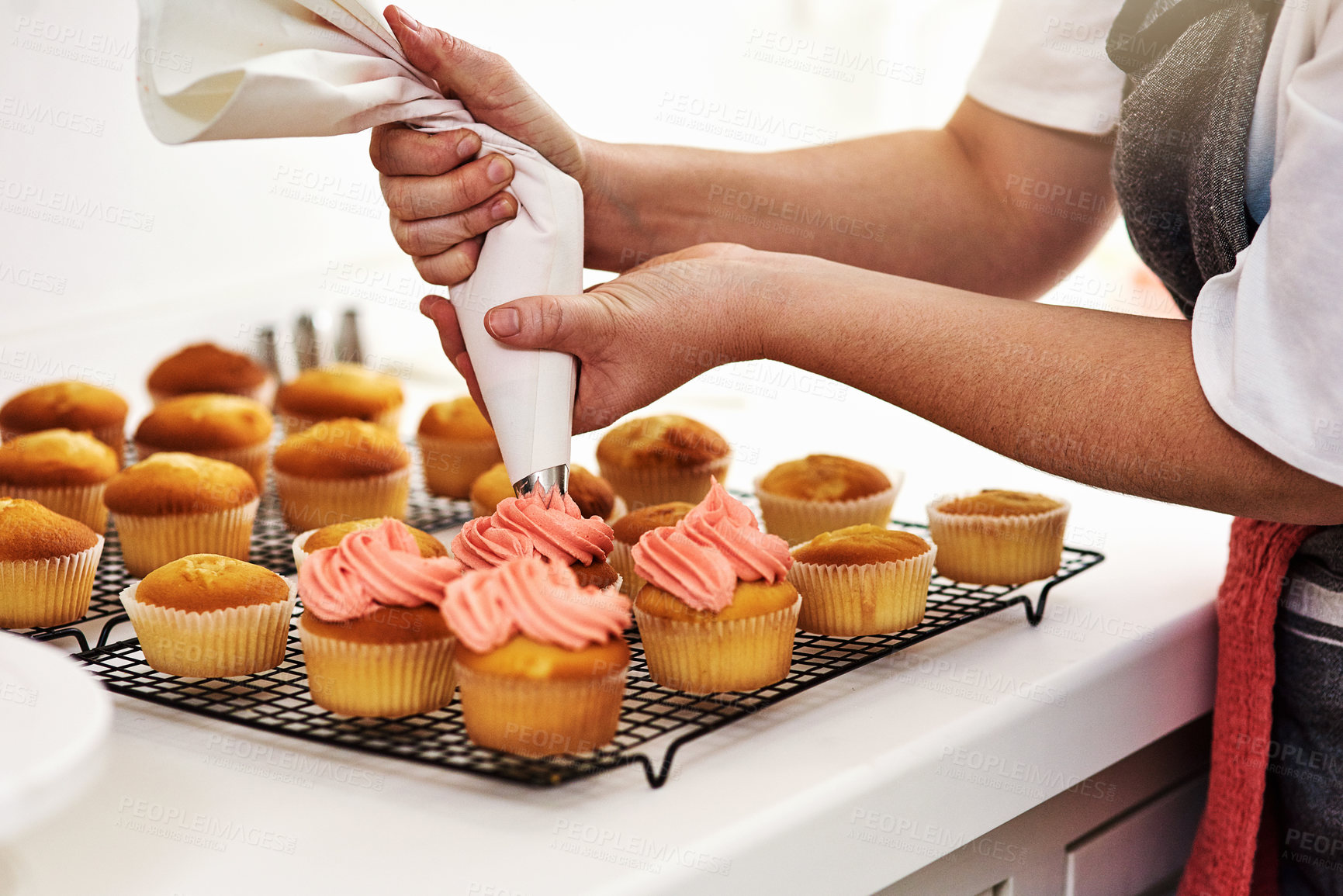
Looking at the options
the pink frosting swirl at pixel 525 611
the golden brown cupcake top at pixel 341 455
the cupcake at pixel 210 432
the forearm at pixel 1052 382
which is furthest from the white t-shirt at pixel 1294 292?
the cupcake at pixel 210 432

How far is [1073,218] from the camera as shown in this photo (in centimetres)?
144

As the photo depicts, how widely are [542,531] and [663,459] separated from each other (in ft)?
1.53

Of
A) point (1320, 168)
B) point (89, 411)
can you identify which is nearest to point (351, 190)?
point (89, 411)

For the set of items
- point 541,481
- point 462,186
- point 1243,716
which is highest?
point 462,186

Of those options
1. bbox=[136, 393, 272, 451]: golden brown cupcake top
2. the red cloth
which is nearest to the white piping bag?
bbox=[136, 393, 272, 451]: golden brown cupcake top

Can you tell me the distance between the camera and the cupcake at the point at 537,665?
882mm

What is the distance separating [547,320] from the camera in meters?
1.07

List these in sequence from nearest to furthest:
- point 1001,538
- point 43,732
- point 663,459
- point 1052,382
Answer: point 43,732, point 1052,382, point 1001,538, point 663,459

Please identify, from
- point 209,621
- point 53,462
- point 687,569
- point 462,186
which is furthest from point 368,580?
point 53,462

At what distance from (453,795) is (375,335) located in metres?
1.85

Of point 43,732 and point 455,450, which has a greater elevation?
point 43,732

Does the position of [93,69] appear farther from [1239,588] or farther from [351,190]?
[1239,588]

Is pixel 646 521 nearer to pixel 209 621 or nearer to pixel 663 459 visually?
pixel 663 459

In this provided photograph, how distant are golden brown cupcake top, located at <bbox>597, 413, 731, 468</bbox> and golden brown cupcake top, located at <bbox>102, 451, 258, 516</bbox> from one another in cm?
44
